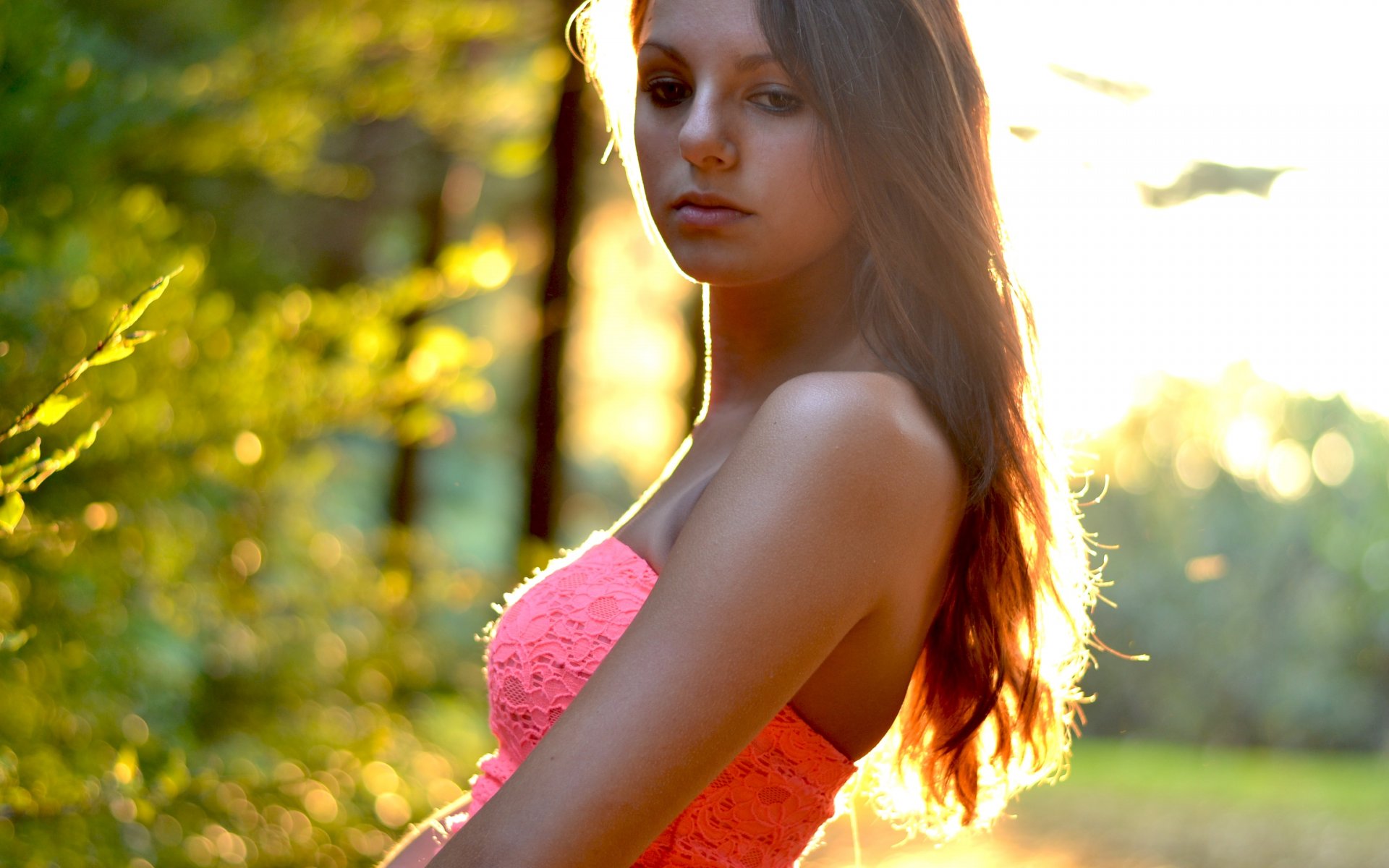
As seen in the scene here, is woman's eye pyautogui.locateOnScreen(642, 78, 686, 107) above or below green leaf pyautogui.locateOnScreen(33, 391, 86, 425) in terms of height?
above

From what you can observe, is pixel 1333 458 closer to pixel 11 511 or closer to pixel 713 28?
pixel 713 28

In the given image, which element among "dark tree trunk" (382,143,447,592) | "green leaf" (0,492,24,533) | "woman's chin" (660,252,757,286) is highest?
"green leaf" (0,492,24,533)

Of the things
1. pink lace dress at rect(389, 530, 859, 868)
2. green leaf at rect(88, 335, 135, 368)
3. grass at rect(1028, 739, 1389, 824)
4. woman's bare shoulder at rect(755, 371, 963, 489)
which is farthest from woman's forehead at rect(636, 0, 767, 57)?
grass at rect(1028, 739, 1389, 824)

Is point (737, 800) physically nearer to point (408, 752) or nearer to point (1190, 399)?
point (408, 752)

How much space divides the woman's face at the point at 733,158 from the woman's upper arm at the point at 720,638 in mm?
263

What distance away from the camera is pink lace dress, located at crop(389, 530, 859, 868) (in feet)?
4.84

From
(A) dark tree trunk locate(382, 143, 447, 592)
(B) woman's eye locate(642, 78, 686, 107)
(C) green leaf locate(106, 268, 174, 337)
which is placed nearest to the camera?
(C) green leaf locate(106, 268, 174, 337)

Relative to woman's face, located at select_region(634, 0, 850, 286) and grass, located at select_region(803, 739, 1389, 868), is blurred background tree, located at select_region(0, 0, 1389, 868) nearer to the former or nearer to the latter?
woman's face, located at select_region(634, 0, 850, 286)

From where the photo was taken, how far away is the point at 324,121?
114 inches

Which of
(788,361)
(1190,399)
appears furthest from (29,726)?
(1190,399)

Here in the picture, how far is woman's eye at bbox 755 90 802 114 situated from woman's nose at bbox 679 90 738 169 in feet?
0.17

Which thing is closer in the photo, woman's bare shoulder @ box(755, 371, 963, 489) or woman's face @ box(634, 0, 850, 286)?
woman's bare shoulder @ box(755, 371, 963, 489)

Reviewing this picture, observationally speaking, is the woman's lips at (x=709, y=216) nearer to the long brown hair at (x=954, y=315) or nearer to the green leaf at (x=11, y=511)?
the long brown hair at (x=954, y=315)

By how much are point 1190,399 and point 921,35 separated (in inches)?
418
